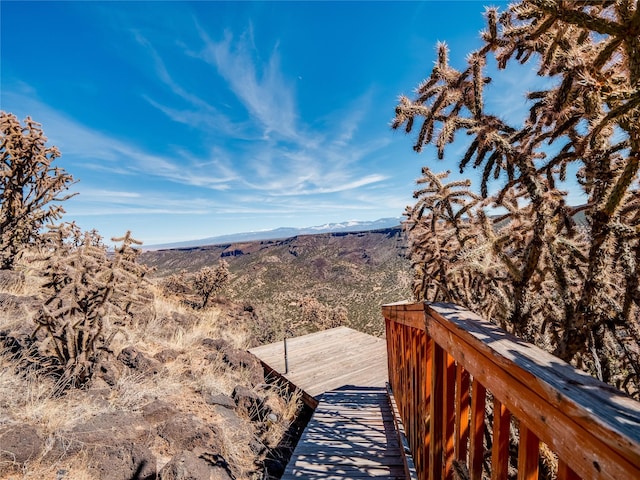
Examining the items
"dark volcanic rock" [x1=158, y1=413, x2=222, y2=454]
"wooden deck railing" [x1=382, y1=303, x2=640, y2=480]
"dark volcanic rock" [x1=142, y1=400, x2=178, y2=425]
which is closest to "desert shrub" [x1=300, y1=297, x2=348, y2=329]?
"dark volcanic rock" [x1=142, y1=400, x2=178, y2=425]

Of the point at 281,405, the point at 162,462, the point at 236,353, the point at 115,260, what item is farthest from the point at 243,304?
the point at 162,462

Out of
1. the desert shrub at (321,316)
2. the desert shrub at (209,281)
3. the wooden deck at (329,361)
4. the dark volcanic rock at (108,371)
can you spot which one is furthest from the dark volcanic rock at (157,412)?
the desert shrub at (209,281)

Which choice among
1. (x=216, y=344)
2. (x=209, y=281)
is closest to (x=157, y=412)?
(x=216, y=344)

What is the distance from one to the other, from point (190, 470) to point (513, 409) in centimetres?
313

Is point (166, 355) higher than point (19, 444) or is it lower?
lower

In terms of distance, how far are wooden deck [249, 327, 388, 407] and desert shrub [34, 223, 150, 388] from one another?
3561 mm

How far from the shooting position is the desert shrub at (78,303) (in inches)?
171

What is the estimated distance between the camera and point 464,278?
13.1 feet

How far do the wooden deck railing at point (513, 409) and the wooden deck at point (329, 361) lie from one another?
446cm

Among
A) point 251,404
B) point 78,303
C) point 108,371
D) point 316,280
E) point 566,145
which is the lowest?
point 316,280

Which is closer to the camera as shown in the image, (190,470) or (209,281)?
(190,470)

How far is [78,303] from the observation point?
4.54 meters

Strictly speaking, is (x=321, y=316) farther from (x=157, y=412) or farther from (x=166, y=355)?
(x=157, y=412)

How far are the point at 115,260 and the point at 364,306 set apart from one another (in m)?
21.9
